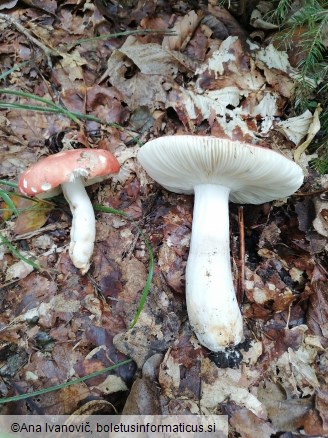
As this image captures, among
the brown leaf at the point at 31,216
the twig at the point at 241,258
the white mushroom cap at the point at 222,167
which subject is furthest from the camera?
the brown leaf at the point at 31,216

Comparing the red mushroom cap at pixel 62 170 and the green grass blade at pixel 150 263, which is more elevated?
the red mushroom cap at pixel 62 170

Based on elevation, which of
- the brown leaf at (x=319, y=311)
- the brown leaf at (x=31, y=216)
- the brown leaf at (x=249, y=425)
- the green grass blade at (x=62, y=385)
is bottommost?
the brown leaf at (x=249, y=425)

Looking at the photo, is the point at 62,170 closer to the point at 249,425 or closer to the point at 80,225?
the point at 80,225

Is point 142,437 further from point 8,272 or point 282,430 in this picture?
point 8,272

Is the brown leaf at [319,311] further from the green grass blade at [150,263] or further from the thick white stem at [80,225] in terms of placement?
the thick white stem at [80,225]

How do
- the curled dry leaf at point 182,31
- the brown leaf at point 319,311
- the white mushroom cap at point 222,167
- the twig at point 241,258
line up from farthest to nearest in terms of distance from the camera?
1. the curled dry leaf at point 182,31
2. the twig at point 241,258
3. the brown leaf at point 319,311
4. the white mushroom cap at point 222,167

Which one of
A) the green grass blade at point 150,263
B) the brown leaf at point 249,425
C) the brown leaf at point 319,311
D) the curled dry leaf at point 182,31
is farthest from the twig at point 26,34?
the brown leaf at point 249,425

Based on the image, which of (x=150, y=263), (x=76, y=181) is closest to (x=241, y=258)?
(x=150, y=263)
